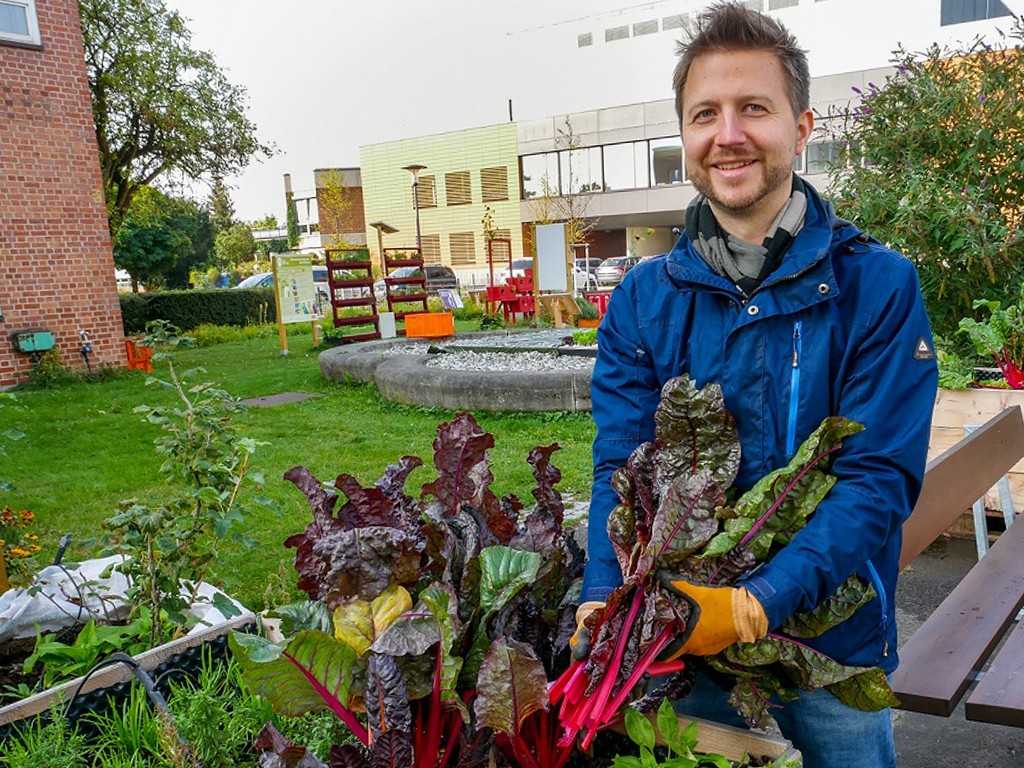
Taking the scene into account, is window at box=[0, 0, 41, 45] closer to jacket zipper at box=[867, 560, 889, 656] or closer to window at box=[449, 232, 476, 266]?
jacket zipper at box=[867, 560, 889, 656]

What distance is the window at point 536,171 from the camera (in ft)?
148

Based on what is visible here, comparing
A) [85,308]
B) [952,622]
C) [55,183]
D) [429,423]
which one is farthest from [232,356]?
[952,622]

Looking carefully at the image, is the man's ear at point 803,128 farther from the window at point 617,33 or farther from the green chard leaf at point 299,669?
the window at point 617,33

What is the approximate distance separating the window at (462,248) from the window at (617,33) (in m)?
13.1

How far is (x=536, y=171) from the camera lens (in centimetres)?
4591

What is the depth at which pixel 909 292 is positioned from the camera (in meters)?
1.56

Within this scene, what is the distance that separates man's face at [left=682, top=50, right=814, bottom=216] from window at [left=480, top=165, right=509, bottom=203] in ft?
152

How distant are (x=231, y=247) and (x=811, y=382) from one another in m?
57.0

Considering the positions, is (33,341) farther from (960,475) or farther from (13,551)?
(960,475)

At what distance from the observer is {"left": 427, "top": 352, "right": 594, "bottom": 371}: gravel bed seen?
10.0 m

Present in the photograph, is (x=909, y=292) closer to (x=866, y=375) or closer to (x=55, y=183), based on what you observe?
(x=866, y=375)

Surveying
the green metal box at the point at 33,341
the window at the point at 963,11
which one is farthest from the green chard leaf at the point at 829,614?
the window at the point at 963,11

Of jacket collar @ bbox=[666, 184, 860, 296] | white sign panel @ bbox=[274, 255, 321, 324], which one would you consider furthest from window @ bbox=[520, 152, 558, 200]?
jacket collar @ bbox=[666, 184, 860, 296]

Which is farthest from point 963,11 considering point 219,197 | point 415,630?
point 415,630
